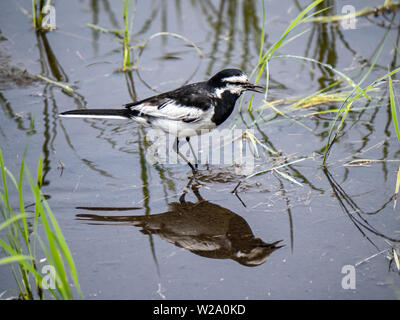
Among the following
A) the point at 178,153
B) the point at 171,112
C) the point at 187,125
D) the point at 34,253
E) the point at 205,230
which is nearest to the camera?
the point at 34,253

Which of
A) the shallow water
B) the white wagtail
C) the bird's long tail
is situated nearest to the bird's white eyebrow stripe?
the white wagtail

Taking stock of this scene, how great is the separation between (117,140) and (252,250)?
8.09ft

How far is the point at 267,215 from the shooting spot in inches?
195

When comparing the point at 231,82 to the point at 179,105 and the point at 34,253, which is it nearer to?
the point at 179,105

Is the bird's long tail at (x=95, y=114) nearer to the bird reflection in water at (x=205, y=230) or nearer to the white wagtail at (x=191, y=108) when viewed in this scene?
the white wagtail at (x=191, y=108)

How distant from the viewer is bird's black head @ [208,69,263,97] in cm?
564

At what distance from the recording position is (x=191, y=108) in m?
5.63

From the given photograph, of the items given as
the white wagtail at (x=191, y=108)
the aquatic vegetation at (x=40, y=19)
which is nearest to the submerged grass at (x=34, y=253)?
Result: the white wagtail at (x=191, y=108)

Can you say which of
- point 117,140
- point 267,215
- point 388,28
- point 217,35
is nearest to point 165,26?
point 217,35

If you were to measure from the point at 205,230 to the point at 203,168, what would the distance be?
1.10m

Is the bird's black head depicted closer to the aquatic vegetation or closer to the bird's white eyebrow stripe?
the bird's white eyebrow stripe

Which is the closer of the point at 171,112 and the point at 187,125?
the point at 187,125

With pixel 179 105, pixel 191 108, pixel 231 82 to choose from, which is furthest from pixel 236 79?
pixel 179 105

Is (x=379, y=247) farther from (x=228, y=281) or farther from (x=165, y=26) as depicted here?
(x=165, y=26)
